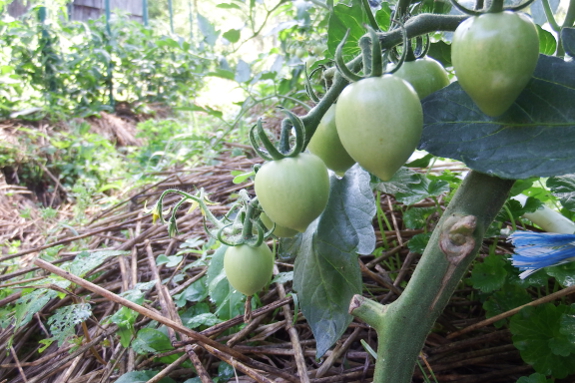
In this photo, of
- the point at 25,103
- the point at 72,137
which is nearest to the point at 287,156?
the point at 72,137

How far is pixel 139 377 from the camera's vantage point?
77 cm

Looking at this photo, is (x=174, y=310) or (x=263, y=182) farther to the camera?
(x=174, y=310)

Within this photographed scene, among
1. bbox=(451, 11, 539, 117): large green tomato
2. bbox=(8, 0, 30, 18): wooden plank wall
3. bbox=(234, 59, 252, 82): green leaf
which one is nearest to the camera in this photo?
bbox=(451, 11, 539, 117): large green tomato

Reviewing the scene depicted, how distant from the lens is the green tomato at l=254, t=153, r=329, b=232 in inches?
18.5

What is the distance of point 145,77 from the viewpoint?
5000 mm

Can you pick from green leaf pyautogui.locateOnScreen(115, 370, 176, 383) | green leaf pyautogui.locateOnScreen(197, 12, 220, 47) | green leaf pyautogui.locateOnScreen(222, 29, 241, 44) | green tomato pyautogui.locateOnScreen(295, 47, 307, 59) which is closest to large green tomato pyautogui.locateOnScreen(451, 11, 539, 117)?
green leaf pyautogui.locateOnScreen(115, 370, 176, 383)

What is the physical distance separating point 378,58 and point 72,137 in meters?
3.22

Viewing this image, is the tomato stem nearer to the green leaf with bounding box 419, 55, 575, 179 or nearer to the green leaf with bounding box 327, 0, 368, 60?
the green leaf with bounding box 419, 55, 575, 179

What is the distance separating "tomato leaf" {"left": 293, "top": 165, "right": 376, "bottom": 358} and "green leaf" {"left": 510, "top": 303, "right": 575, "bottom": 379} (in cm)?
29

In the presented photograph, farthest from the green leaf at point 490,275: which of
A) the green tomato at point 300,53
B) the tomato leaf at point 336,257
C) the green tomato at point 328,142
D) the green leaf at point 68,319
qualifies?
the green tomato at point 300,53

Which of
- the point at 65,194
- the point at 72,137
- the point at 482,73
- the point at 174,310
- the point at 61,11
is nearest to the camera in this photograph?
the point at 482,73

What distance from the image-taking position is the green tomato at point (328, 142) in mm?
564

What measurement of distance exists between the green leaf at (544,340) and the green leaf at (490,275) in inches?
2.8

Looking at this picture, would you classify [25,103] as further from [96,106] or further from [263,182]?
[263,182]
